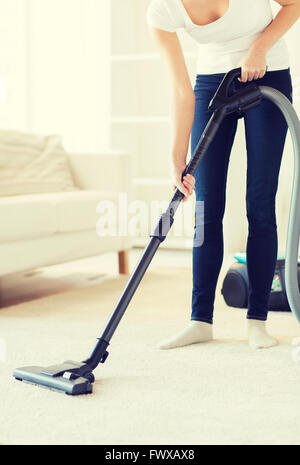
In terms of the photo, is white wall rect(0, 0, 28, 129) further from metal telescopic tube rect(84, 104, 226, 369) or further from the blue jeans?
metal telescopic tube rect(84, 104, 226, 369)

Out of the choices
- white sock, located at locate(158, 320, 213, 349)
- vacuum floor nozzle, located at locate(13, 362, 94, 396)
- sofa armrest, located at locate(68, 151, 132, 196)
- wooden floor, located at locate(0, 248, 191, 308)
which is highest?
sofa armrest, located at locate(68, 151, 132, 196)

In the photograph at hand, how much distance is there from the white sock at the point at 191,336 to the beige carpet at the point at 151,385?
1.0 inches

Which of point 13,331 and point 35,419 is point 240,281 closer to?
point 13,331

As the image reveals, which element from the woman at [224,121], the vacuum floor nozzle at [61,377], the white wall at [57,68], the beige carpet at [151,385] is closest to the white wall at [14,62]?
the white wall at [57,68]

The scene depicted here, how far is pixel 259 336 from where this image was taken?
A: 207cm

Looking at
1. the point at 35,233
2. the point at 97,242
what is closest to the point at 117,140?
the point at 97,242

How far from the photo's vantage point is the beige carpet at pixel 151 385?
1.39m

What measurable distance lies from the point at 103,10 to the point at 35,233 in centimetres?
205

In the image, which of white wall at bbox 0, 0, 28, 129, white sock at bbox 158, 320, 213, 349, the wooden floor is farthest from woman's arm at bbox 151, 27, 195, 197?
white wall at bbox 0, 0, 28, 129

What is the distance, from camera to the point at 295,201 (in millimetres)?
1741

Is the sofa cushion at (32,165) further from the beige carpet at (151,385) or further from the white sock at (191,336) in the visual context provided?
the white sock at (191,336)

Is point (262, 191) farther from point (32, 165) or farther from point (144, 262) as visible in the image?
point (32, 165)

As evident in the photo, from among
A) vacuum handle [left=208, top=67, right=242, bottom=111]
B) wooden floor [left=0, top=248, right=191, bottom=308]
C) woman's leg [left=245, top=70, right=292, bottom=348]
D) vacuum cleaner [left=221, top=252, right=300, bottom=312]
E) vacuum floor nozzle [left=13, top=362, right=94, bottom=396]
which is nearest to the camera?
vacuum floor nozzle [left=13, top=362, right=94, bottom=396]

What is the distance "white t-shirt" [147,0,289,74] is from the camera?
186cm
